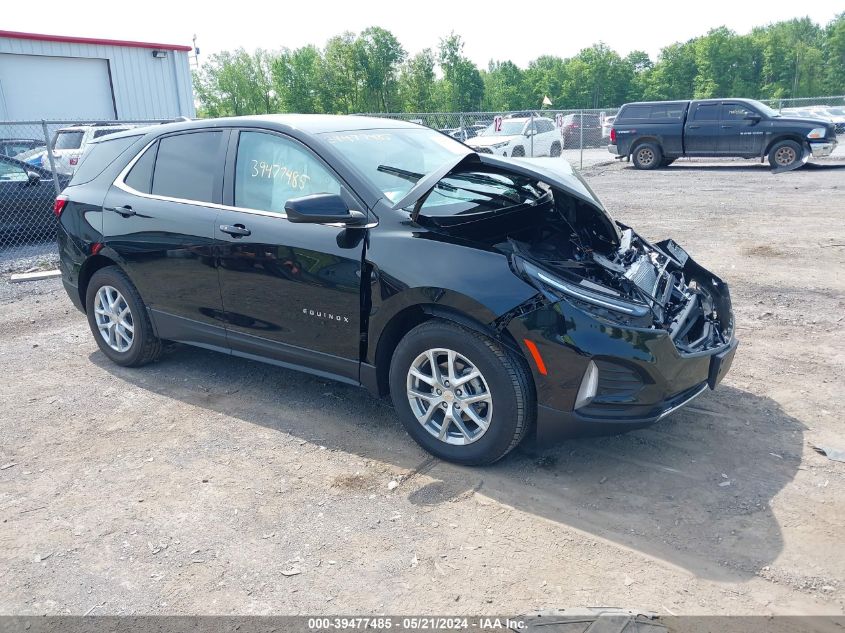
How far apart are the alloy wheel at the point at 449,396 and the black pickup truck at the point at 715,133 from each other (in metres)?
17.1

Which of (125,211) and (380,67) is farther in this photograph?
(380,67)

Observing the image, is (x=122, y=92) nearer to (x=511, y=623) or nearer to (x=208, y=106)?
(x=511, y=623)

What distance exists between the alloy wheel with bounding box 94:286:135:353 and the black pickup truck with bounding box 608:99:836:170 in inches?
675

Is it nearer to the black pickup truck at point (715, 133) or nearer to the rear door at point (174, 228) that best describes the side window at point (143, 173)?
the rear door at point (174, 228)

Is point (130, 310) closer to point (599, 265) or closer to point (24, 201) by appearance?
point (599, 265)

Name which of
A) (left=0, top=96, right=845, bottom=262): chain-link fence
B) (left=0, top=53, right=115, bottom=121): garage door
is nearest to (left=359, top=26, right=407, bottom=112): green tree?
(left=0, top=96, right=845, bottom=262): chain-link fence

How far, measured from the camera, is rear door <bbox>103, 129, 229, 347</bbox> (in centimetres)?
465

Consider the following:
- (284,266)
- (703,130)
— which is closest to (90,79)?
(703,130)

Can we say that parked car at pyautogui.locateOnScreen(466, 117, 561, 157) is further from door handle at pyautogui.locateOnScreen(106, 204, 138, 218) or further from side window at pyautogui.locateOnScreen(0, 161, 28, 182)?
door handle at pyautogui.locateOnScreen(106, 204, 138, 218)

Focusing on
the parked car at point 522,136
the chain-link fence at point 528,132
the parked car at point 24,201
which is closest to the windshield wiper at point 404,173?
the parked car at point 24,201

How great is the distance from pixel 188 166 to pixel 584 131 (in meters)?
24.1

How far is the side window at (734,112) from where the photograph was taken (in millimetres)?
18141

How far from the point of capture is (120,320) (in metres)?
5.33

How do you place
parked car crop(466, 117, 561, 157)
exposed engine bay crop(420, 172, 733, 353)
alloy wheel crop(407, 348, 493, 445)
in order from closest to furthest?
exposed engine bay crop(420, 172, 733, 353) → alloy wheel crop(407, 348, 493, 445) → parked car crop(466, 117, 561, 157)
